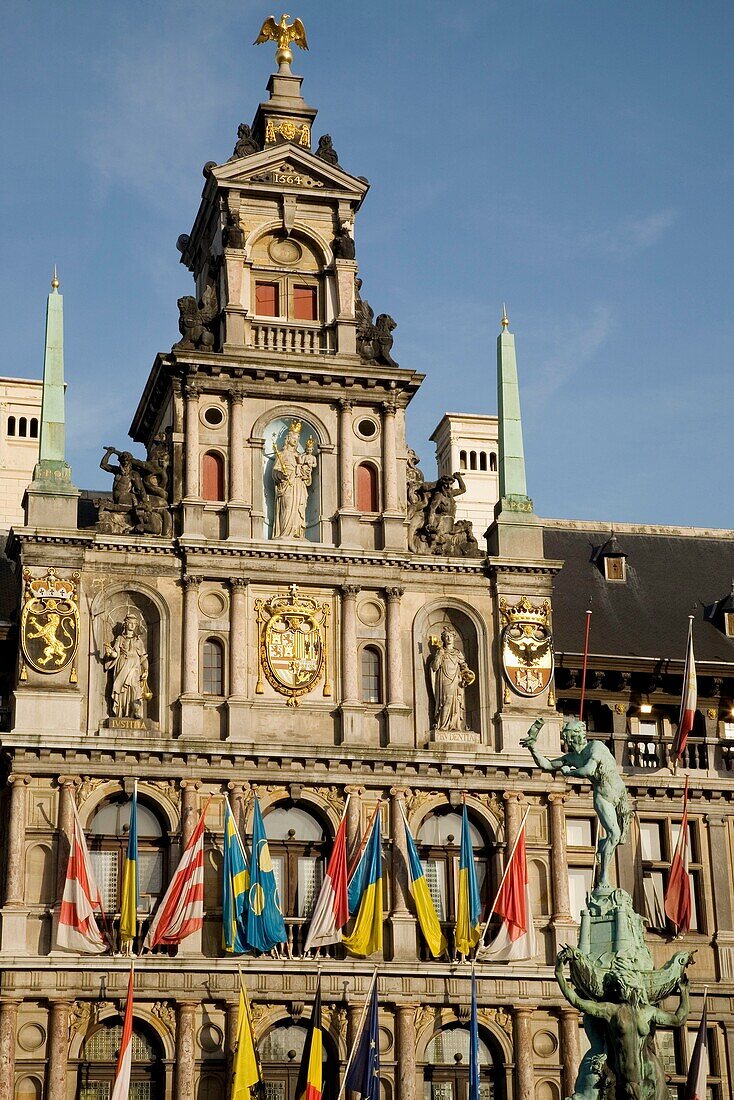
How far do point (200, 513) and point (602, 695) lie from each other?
12605mm

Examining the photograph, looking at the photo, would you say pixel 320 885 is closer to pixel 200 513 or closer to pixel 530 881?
pixel 530 881

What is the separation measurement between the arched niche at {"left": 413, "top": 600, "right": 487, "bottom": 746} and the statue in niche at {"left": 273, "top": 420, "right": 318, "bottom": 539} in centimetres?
429

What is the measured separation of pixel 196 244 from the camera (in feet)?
212

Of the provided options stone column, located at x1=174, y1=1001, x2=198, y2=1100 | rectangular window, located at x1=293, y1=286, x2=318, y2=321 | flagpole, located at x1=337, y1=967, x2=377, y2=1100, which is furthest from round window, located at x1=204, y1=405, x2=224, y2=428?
stone column, located at x1=174, y1=1001, x2=198, y2=1100

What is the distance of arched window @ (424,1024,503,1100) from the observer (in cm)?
5462

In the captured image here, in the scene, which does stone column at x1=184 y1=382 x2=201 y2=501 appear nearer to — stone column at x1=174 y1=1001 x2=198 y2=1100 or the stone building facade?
the stone building facade

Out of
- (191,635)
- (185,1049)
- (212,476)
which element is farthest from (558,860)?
(212,476)

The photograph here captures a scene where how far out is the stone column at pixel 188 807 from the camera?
54.6m

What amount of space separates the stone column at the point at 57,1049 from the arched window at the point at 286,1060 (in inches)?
196

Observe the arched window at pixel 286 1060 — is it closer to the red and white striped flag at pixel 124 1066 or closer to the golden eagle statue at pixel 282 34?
the red and white striped flag at pixel 124 1066

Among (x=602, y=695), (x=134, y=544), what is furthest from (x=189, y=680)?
(x=602, y=695)

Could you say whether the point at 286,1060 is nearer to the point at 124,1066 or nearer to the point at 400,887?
the point at 124,1066

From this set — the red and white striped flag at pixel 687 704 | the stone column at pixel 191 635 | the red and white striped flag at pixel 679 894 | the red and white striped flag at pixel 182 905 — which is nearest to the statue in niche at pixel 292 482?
the stone column at pixel 191 635

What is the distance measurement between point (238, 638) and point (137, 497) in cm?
492
